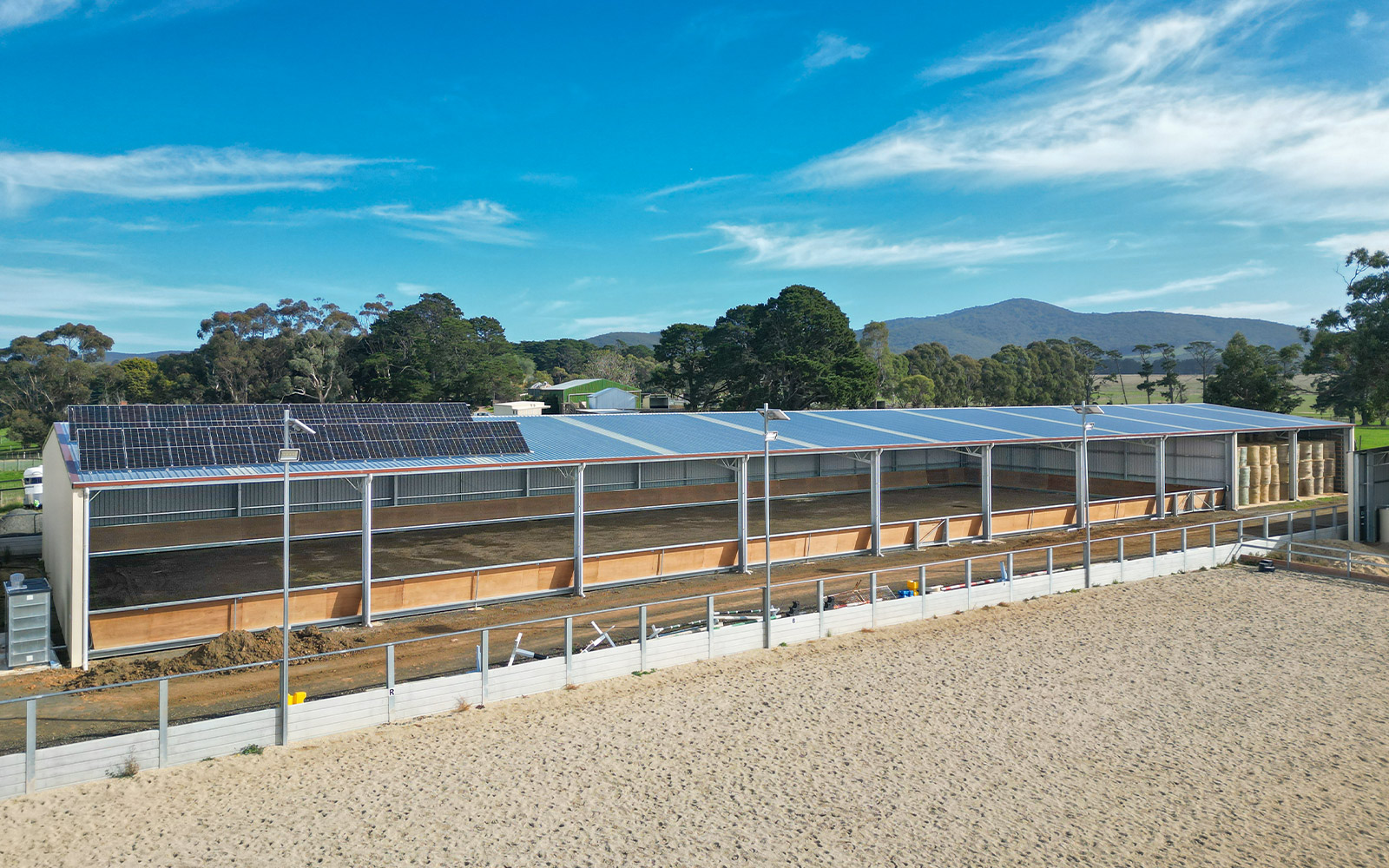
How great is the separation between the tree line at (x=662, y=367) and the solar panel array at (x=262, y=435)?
4743 centimetres

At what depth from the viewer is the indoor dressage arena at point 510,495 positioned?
1689 cm

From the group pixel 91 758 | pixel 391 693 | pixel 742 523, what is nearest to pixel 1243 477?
pixel 742 523

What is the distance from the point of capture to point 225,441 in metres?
18.2

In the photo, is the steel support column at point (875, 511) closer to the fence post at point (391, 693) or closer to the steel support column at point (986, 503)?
the steel support column at point (986, 503)

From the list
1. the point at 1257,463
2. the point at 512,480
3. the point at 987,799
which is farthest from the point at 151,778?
the point at 1257,463

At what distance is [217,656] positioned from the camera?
1435 centimetres

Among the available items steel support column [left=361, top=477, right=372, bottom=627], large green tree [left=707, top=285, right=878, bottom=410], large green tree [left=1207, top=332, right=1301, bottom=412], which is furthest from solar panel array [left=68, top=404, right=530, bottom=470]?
large green tree [left=1207, top=332, right=1301, bottom=412]

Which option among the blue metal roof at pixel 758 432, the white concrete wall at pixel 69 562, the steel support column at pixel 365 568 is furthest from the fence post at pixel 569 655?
the white concrete wall at pixel 69 562

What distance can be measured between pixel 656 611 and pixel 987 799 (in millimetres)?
8932

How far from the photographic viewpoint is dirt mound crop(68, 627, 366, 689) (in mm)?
13750

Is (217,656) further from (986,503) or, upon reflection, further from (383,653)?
(986,503)

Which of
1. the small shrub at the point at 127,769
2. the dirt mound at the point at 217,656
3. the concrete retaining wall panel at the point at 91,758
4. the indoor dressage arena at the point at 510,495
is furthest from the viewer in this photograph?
the indoor dressage arena at the point at 510,495

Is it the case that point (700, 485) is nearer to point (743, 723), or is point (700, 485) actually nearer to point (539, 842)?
point (743, 723)

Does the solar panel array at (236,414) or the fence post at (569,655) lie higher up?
the solar panel array at (236,414)
